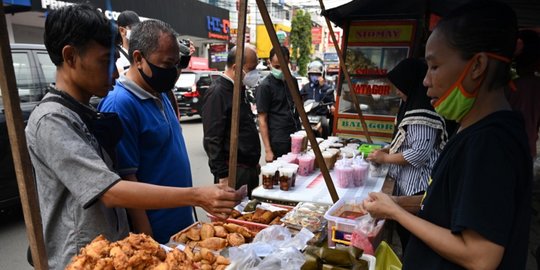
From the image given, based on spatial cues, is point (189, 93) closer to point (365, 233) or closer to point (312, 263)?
point (365, 233)

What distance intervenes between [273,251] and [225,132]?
68.6 inches

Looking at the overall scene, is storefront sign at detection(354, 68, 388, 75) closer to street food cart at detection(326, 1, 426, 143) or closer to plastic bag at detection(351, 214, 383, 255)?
street food cart at detection(326, 1, 426, 143)

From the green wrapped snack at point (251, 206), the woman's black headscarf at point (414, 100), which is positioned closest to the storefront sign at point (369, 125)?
the woman's black headscarf at point (414, 100)

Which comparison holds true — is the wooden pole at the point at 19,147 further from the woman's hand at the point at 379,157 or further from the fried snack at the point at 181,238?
the woman's hand at the point at 379,157

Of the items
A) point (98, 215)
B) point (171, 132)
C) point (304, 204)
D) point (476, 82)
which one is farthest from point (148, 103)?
point (476, 82)

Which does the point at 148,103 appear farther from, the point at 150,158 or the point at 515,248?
the point at 515,248

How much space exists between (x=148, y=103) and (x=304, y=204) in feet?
4.32

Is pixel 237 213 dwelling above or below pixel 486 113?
below

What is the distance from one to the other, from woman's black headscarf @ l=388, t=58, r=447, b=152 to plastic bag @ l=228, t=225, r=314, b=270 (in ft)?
3.90

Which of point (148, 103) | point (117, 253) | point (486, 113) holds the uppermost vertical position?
point (486, 113)

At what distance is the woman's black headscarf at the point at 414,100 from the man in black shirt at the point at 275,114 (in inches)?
71.3

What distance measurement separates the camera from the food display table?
2.69 metres

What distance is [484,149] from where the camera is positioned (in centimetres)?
105

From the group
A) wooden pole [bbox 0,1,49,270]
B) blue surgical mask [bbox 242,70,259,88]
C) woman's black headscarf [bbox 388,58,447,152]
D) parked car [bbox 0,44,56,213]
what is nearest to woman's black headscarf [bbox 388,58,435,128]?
woman's black headscarf [bbox 388,58,447,152]
